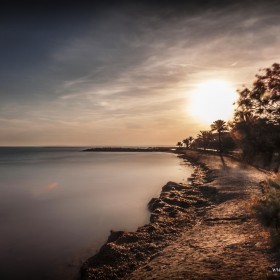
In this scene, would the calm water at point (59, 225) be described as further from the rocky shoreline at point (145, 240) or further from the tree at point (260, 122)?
the tree at point (260, 122)

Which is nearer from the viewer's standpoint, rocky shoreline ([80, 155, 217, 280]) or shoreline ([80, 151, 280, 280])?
shoreline ([80, 151, 280, 280])

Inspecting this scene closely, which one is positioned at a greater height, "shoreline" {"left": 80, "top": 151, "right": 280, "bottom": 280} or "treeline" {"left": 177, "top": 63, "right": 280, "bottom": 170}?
"treeline" {"left": 177, "top": 63, "right": 280, "bottom": 170}

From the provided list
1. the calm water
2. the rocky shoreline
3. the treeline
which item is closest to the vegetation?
the treeline

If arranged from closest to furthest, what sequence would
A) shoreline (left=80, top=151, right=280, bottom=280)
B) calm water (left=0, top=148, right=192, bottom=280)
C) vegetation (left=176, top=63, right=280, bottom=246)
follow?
shoreline (left=80, top=151, right=280, bottom=280)
calm water (left=0, top=148, right=192, bottom=280)
vegetation (left=176, top=63, right=280, bottom=246)

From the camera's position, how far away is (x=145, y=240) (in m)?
14.6

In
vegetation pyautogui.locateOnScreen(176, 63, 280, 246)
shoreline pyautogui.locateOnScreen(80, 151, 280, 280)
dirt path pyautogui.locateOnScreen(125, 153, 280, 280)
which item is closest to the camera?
dirt path pyautogui.locateOnScreen(125, 153, 280, 280)

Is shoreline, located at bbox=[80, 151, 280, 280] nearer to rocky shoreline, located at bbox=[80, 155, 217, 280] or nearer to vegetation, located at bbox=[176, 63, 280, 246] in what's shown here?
rocky shoreline, located at bbox=[80, 155, 217, 280]

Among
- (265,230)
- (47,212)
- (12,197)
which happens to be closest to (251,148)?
(265,230)

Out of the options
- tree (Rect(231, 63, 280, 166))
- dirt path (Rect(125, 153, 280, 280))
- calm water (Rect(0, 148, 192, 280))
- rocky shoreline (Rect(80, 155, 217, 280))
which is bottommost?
calm water (Rect(0, 148, 192, 280))

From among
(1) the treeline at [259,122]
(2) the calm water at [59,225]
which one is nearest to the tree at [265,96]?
(1) the treeline at [259,122]

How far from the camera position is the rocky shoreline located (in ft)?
38.1

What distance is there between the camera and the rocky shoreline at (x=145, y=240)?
11625mm

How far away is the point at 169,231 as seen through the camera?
15.9 m

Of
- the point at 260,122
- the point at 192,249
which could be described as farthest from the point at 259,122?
the point at 192,249
